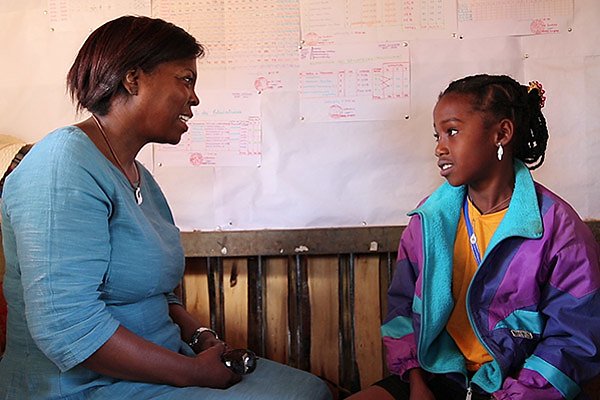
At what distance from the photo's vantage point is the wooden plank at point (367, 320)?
6.72 ft

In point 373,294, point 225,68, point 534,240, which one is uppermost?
point 225,68

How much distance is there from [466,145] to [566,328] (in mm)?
467

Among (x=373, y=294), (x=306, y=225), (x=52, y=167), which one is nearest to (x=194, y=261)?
(x=306, y=225)

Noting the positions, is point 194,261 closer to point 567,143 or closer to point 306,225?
point 306,225

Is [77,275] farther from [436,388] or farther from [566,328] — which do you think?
[566,328]

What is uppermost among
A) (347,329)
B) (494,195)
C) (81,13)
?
(81,13)

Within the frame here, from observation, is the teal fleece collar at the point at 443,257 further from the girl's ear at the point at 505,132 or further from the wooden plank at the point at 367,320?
the wooden plank at the point at 367,320

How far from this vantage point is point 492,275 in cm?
146

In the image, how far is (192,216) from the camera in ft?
6.82

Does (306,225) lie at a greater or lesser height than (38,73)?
lesser

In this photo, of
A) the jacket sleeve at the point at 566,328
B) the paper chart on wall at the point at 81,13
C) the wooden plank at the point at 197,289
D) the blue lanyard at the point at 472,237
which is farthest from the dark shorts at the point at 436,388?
the paper chart on wall at the point at 81,13

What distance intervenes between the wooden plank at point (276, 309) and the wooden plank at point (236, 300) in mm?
72

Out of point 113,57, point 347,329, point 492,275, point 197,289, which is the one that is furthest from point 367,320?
point 113,57

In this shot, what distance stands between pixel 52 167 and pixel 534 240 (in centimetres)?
102
